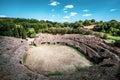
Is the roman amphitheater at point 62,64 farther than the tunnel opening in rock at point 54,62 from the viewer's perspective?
No

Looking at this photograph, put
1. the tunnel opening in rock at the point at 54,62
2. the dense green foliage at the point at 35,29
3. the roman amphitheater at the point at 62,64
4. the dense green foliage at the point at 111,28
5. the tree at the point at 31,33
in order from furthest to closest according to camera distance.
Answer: the dense green foliage at the point at 111,28, the tree at the point at 31,33, the dense green foliage at the point at 35,29, the tunnel opening in rock at the point at 54,62, the roman amphitheater at the point at 62,64

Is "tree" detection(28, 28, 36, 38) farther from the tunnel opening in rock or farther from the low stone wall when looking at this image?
the tunnel opening in rock

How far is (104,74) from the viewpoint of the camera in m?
27.9

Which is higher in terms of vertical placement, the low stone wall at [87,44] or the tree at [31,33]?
the tree at [31,33]

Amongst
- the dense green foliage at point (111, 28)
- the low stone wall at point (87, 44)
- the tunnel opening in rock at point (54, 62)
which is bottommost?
the tunnel opening in rock at point (54, 62)

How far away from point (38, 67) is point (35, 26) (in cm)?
5422

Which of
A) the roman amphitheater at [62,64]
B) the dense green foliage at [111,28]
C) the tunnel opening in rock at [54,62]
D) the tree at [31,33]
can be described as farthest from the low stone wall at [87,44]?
the dense green foliage at [111,28]

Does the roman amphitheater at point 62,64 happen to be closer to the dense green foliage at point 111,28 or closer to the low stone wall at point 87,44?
the low stone wall at point 87,44

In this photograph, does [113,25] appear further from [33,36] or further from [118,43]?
[33,36]

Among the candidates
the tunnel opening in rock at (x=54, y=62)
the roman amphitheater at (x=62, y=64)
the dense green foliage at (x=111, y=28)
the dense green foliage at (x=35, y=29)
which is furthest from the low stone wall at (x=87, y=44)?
the dense green foliage at (x=111, y=28)

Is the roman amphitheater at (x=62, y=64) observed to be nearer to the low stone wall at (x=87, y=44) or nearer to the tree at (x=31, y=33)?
the low stone wall at (x=87, y=44)

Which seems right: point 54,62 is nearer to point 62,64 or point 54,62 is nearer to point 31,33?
point 62,64

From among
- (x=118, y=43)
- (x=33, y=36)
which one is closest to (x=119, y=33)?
(x=118, y=43)

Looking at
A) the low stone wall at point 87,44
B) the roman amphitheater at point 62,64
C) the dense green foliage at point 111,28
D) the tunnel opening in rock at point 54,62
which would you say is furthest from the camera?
the dense green foliage at point 111,28
